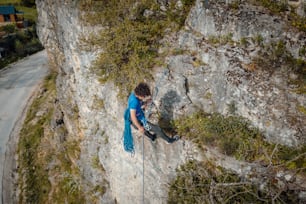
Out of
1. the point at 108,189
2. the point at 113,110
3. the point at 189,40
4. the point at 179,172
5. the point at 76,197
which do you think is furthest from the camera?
the point at 76,197

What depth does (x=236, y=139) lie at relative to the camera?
24.5 feet

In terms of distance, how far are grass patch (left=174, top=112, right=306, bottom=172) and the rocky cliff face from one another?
0.22m

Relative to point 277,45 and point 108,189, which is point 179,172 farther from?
point 108,189

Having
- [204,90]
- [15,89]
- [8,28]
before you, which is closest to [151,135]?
[204,90]

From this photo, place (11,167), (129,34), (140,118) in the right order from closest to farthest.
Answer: (140,118) → (129,34) → (11,167)

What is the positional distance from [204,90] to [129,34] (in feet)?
11.5

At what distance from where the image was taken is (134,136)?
358 inches

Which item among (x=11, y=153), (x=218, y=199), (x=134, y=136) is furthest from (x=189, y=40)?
(x=11, y=153)

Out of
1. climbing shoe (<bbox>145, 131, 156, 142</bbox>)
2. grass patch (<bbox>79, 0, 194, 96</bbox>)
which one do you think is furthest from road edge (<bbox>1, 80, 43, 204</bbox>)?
climbing shoe (<bbox>145, 131, 156, 142</bbox>)

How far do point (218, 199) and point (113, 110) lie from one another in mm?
4746

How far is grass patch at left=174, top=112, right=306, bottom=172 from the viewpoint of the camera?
6965mm

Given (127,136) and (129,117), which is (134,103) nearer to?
(129,117)

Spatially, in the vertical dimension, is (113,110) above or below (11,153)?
above

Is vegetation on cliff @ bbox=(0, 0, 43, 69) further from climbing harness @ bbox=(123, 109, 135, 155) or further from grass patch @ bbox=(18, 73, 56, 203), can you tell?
climbing harness @ bbox=(123, 109, 135, 155)
